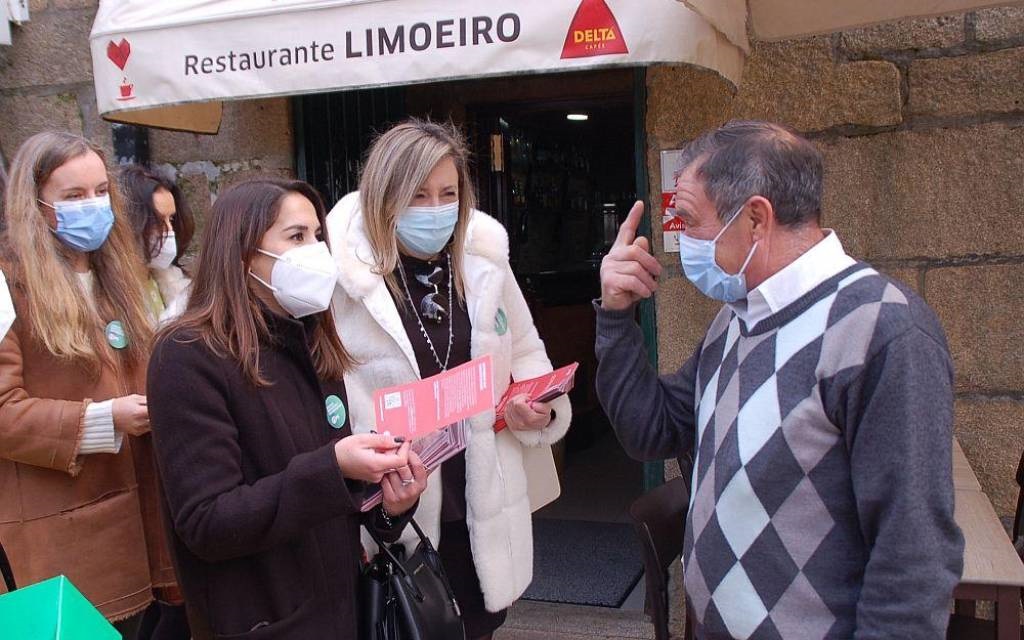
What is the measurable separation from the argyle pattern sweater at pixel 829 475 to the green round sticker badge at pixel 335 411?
2.58ft

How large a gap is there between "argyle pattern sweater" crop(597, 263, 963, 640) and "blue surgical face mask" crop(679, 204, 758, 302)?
0.23 feet

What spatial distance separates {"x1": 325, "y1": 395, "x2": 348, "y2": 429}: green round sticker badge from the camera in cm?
198

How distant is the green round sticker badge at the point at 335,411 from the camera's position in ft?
6.49

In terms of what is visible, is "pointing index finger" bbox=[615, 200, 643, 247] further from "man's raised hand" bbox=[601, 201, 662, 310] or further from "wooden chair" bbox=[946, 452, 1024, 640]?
"wooden chair" bbox=[946, 452, 1024, 640]

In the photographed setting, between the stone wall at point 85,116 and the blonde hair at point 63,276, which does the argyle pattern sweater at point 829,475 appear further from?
the stone wall at point 85,116

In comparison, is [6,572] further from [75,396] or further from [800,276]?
[800,276]

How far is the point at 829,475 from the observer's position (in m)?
1.41

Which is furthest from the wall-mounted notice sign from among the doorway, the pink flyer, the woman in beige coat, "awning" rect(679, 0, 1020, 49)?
the woman in beige coat

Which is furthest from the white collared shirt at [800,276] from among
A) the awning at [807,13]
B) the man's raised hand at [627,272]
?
the awning at [807,13]

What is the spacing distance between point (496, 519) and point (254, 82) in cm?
188

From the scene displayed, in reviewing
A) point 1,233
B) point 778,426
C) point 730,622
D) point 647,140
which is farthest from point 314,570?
point 647,140

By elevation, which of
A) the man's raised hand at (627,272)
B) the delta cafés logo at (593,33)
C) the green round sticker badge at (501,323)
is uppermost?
the delta cafés logo at (593,33)

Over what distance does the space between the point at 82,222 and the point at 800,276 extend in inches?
76.2

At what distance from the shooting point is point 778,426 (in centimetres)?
145
